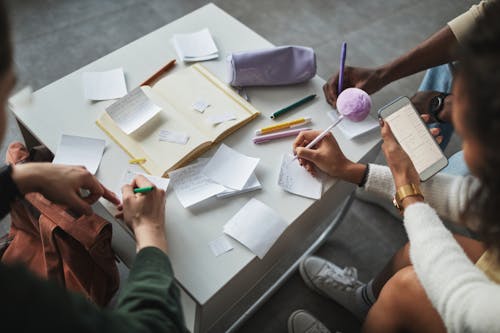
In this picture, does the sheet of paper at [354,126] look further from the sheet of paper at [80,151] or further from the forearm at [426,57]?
the sheet of paper at [80,151]

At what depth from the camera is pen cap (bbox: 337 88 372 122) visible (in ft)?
3.81

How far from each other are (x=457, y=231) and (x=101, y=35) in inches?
77.9

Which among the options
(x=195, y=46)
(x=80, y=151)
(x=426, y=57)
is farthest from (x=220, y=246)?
(x=426, y=57)

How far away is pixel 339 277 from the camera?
59.9 inches

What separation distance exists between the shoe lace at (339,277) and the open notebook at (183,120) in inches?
27.2

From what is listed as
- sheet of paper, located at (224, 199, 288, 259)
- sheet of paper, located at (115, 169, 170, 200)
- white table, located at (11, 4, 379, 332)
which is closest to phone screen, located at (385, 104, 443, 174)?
white table, located at (11, 4, 379, 332)

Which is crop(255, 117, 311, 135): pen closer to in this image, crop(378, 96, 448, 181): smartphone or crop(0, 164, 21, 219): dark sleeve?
crop(378, 96, 448, 181): smartphone

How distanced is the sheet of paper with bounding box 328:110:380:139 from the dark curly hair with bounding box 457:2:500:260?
45 centimetres

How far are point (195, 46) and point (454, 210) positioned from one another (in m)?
0.85

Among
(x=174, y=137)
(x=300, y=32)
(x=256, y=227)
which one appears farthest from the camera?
(x=300, y=32)

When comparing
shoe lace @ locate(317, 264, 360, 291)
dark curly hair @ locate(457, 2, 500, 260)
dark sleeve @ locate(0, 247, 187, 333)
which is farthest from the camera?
shoe lace @ locate(317, 264, 360, 291)

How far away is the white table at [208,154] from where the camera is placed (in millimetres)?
924

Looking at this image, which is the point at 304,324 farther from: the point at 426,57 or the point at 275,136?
the point at 426,57

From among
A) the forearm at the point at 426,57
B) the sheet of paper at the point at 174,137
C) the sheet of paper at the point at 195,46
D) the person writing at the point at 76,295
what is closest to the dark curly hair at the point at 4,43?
the person writing at the point at 76,295
